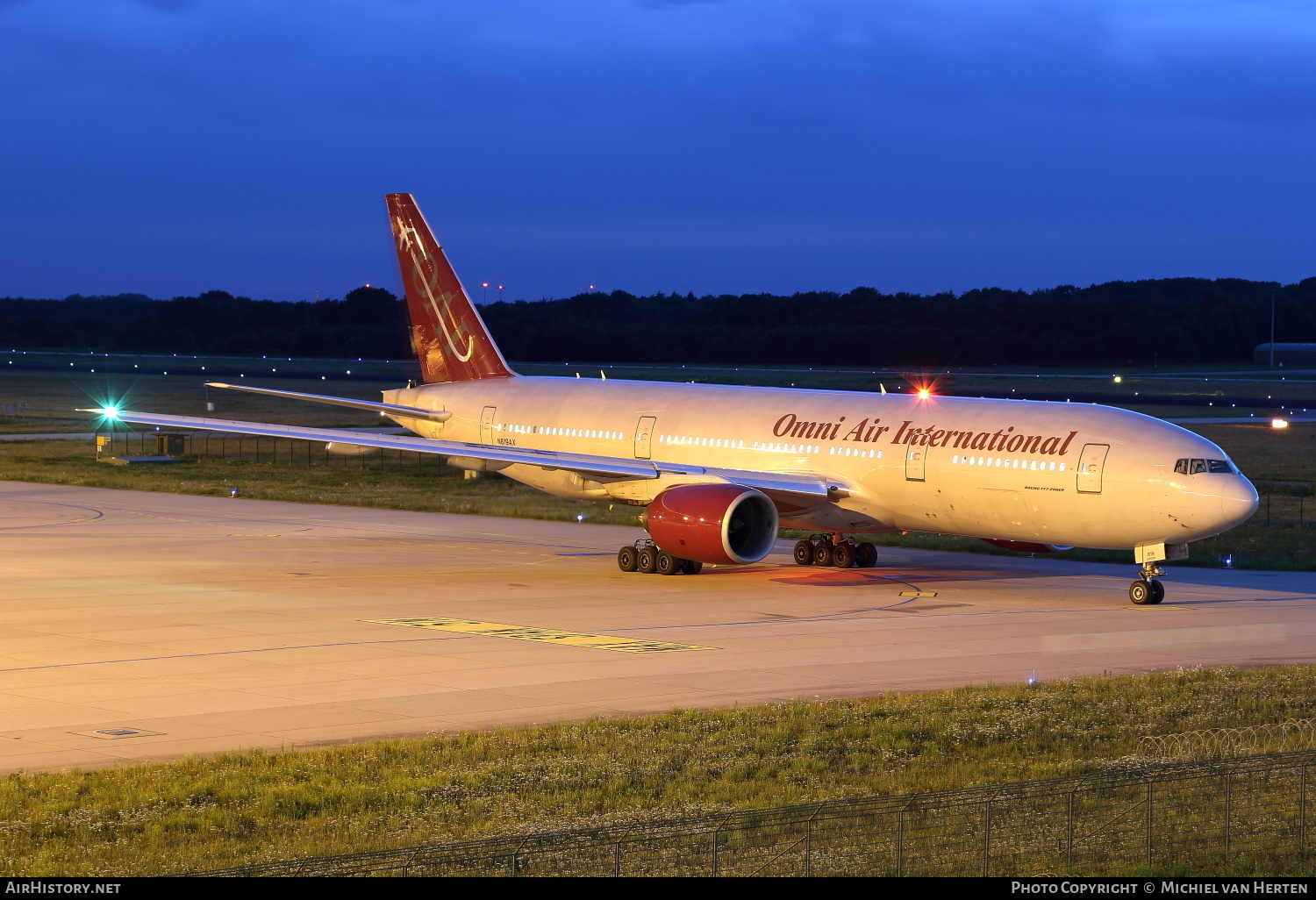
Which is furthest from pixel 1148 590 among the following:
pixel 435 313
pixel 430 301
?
pixel 430 301

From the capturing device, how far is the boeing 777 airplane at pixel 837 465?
30344 mm

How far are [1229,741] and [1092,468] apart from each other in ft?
40.1

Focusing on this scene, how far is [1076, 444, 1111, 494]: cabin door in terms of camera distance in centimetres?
3042

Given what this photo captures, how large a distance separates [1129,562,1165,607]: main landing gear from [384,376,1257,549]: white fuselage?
0.85 meters

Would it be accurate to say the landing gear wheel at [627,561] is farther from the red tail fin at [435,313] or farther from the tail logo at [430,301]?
the tail logo at [430,301]

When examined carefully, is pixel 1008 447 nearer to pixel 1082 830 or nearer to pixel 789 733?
pixel 789 733

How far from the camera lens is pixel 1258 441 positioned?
76812 millimetres

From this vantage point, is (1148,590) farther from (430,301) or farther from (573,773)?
(430,301)

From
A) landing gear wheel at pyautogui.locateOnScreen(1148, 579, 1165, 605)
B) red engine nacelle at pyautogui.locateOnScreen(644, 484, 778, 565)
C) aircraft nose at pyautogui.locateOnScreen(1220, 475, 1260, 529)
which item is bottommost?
landing gear wheel at pyautogui.locateOnScreen(1148, 579, 1165, 605)

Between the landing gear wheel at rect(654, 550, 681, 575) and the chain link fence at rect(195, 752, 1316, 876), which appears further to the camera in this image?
the landing gear wheel at rect(654, 550, 681, 575)

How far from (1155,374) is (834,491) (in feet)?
399

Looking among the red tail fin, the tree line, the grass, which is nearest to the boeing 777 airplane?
the red tail fin

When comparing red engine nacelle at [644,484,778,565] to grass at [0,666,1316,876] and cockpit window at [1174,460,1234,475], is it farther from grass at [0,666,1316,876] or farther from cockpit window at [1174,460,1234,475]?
grass at [0,666,1316,876]

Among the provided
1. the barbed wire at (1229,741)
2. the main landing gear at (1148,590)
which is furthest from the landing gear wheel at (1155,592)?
the barbed wire at (1229,741)
